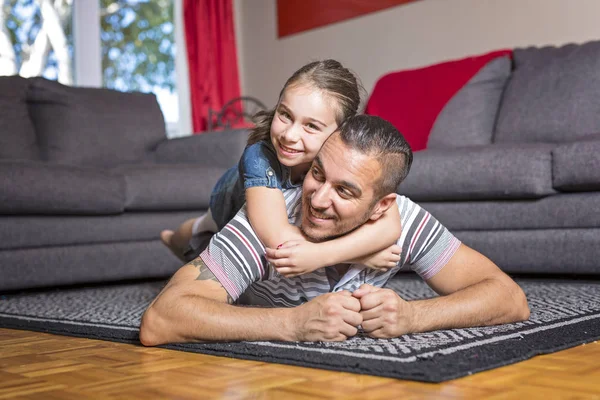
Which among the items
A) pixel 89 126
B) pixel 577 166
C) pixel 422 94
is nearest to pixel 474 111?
pixel 422 94

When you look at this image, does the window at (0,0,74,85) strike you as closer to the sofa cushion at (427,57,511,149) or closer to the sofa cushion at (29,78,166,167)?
the sofa cushion at (29,78,166,167)

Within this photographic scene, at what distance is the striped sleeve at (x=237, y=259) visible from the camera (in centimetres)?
158

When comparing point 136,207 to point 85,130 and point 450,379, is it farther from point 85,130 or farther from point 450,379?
point 450,379

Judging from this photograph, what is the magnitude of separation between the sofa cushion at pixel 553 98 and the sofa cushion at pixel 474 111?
86 mm

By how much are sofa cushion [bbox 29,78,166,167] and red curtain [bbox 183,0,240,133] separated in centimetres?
148

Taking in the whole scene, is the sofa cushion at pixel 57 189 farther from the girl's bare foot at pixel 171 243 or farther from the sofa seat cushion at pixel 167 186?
the girl's bare foot at pixel 171 243

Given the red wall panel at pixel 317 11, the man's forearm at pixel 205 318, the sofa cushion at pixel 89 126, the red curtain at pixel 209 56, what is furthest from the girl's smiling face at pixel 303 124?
the red curtain at pixel 209 56

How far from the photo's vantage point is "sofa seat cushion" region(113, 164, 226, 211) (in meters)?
3.17

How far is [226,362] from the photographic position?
1.38 meters

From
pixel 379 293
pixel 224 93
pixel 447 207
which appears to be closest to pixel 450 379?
pixel 379 293

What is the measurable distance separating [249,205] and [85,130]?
7.79ft

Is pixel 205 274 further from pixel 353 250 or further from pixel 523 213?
pixel 523 213

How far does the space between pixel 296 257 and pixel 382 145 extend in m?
0.29

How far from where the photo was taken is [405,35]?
4.76 meters
